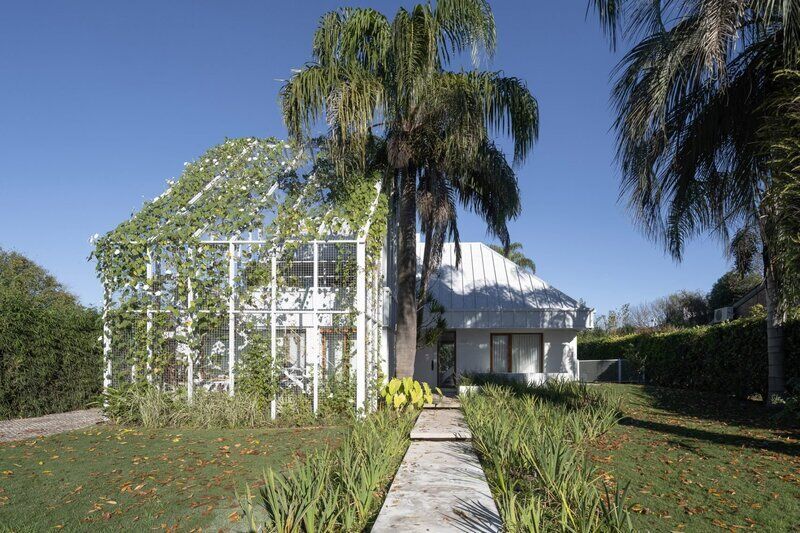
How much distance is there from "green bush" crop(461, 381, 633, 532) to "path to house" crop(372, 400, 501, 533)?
165 mm

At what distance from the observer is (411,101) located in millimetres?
12734

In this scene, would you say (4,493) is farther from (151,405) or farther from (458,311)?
(458,311)

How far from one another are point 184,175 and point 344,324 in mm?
4668

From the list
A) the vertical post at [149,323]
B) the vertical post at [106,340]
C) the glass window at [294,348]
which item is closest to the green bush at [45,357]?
the vertical post at [106,340]

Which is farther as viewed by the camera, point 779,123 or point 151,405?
point 151,405

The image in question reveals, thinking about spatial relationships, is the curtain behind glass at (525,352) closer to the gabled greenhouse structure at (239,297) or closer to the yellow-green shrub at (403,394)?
the yellow-green shrub at (403,394)

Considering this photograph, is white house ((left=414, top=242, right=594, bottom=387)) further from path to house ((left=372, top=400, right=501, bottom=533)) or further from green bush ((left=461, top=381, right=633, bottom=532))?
path to house ((left=372, top=400, right=501, bottom=533))

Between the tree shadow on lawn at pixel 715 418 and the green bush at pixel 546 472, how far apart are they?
4.13 feet

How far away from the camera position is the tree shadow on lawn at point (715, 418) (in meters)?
9.41

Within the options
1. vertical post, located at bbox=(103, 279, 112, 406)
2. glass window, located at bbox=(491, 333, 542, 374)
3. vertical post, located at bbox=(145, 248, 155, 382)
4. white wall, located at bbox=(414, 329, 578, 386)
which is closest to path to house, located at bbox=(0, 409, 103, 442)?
vertical post, located at bbox=(103, 279, 112, 406)

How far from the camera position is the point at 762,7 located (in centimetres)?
847

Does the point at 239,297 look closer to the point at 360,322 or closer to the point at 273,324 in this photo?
the point at 273,324

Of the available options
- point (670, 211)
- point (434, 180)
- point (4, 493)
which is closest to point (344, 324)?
point (434, 180)

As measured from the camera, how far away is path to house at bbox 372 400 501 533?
501 centimetres
